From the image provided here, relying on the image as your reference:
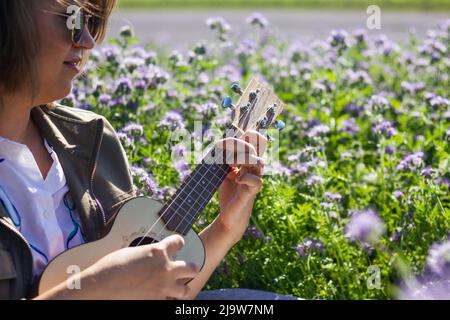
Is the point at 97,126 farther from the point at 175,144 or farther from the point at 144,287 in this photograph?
the point at 175,144

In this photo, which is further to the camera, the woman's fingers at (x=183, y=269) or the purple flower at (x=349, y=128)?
the purple flower at (x=349, y=128)

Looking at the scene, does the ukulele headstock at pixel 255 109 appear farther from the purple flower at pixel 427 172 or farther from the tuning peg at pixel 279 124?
the purple flower at pixel 427 172

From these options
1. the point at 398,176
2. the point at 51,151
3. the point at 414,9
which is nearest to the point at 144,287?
the point at 51,151

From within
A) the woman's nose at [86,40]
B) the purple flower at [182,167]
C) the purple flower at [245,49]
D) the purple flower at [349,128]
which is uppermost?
Answer: the woman's nose at [86,40]

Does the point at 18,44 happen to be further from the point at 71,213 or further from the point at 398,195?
the point at 398,195

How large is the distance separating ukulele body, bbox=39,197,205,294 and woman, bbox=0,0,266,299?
6cm

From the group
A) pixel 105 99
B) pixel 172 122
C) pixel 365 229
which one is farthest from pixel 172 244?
pixel 105 99

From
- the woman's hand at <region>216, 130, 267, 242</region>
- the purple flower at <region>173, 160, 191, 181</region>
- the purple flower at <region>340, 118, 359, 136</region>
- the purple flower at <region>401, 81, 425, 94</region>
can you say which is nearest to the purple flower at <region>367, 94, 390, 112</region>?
the purple flower at <region>340, 118, 359, 136</region>

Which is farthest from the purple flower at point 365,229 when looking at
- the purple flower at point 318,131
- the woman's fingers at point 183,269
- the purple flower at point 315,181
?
Answer: the woman's fingers at point 183,269

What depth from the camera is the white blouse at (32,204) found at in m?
2.19

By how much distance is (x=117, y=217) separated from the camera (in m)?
2.29

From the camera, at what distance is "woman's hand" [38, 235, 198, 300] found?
1.99 meters

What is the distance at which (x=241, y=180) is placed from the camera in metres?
2.36

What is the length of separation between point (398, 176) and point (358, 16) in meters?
8.40
